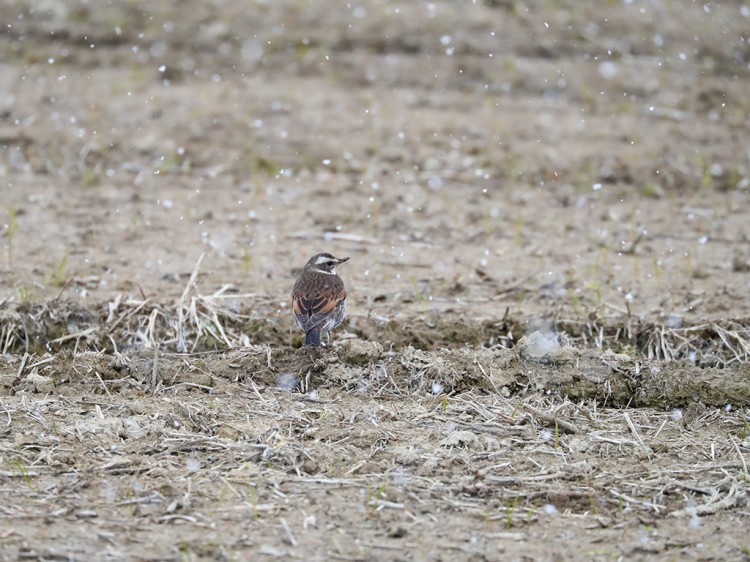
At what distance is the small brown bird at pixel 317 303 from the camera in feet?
23.0

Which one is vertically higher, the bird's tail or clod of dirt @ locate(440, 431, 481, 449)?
the bird's tail

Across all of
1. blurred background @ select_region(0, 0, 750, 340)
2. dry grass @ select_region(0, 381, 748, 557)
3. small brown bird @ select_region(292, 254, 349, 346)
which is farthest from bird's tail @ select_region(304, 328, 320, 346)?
blurred background @ select_region(0, 0, 750, 340)

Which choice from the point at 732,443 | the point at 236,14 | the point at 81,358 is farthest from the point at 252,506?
the point at 236,14

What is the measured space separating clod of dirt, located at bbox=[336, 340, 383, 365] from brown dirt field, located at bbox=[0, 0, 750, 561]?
5cm

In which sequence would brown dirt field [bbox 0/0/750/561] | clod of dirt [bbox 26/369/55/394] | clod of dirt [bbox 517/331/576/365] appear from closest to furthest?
brown dirt field [bbox 0/0/750/561], clod of dirt [bbox 26/369/55/394], clod of dirt [bbox 517/331/576/365]

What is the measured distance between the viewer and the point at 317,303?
7.14 meters

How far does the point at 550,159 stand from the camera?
1204cm

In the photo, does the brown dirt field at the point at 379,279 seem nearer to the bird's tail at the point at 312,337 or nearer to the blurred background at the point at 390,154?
the blurred background at the point at 390,154

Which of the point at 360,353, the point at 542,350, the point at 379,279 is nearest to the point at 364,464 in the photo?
the point at 360,353

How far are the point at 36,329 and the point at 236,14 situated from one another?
822 centimetres

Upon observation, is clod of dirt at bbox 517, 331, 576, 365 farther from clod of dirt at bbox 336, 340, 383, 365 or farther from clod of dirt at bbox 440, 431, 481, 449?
clod of dirt at bbox 440, 431, 481, 449

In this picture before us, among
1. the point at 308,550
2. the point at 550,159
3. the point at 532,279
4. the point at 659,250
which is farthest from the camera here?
the point at 550,159

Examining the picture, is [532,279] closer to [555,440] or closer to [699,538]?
[555,440]

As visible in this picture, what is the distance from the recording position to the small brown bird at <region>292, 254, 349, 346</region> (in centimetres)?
702
